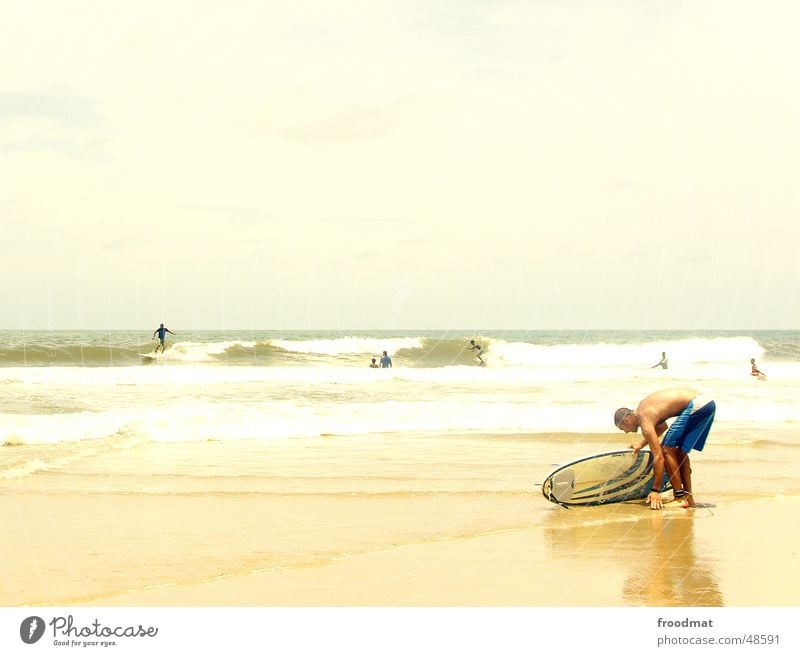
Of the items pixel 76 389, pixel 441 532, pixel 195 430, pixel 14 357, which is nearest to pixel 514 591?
pixel 441 532

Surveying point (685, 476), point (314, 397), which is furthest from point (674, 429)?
point (314, 397)

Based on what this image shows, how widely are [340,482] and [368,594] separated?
3.99m

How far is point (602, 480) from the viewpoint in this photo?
7621mm

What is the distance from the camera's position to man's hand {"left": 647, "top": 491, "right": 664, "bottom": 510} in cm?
734

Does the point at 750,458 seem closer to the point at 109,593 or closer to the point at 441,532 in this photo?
the point at 441,532

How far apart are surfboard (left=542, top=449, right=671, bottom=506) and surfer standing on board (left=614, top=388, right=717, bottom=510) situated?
173mm

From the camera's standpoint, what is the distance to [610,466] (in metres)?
7.64

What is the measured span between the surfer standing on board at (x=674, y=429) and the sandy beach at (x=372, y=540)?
0.27m

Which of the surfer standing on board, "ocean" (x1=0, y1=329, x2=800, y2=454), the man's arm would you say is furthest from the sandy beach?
"ocean" (x1=0, y1=329, x2=800, y2=454)

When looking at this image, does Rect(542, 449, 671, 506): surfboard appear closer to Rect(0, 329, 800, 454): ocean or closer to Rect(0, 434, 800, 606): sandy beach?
Rect(0, 434, 800, 606): sandy beach

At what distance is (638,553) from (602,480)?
69.3 inches

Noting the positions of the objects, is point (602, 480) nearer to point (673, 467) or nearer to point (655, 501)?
point (655, 501)

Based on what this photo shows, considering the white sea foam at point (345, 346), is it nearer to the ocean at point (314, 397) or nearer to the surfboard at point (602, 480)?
the ocean at point (314, 397)

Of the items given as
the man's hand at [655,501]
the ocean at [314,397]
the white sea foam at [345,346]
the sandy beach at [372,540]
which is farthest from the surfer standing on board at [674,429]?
the white sea foam at [345,346]
